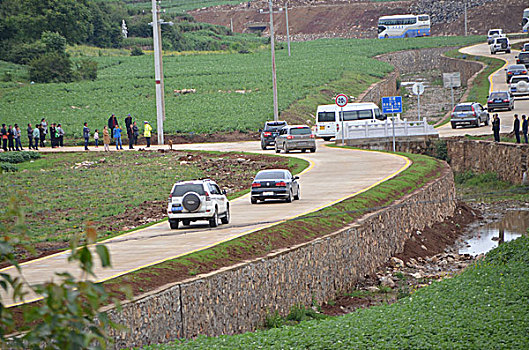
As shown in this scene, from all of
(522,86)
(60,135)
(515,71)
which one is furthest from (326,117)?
(515,71)

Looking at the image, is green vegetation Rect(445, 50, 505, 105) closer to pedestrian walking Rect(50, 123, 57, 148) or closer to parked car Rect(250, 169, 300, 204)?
pedestrian walking Rect(50, 123, 57, 148)

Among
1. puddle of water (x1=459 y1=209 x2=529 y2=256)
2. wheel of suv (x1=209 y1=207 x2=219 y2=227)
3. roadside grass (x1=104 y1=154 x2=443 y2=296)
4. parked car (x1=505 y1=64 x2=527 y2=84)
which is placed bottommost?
puddle of water (x1=459 y1=209 x2=529 y2=256)

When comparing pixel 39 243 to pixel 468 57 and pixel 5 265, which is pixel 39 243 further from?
pixel 468 57

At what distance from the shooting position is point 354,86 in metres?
87.8

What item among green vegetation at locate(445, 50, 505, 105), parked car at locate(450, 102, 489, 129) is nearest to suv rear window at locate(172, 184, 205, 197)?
parked car at locate(450, 102, 489, 129)

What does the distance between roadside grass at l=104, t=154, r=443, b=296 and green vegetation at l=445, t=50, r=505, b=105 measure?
42448 mm

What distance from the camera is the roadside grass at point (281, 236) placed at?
16.0m

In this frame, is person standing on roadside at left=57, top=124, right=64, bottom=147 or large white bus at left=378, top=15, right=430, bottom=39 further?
large white bus at left=378, top=15, right=430, bottom=39

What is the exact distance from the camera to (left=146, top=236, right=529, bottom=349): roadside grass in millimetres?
12859

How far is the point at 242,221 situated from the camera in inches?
917

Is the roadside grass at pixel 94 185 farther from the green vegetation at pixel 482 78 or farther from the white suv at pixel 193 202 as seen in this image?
the green vegetation at pixel 482 78

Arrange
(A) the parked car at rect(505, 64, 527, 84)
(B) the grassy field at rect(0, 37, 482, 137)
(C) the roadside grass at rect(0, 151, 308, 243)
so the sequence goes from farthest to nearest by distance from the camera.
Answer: (A) the parked car at rect(505, 64, 527, 84), (B) the grassy field at rect(0, 37, 482, 137), (C) the roadside grass at rect(0, 151, 308, 243)

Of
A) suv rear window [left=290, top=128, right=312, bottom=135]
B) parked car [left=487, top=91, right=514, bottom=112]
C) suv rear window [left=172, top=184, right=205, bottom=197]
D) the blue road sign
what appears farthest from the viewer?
parked car [left=487, top=91, right=514, bottom=112]

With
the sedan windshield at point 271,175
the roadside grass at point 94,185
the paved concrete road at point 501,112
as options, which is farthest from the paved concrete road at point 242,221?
the paved concrete road at point 501,112
